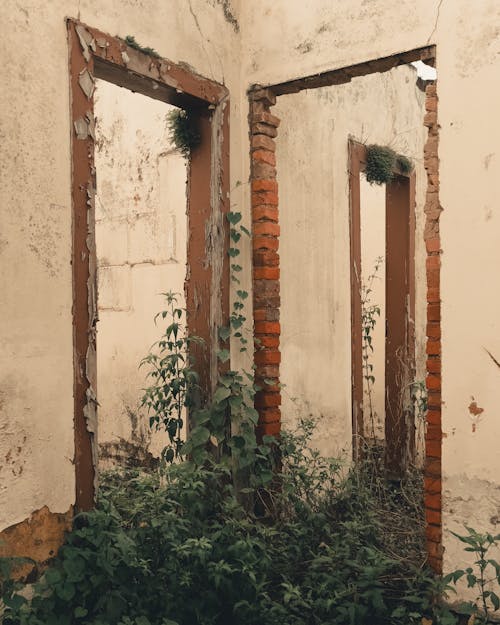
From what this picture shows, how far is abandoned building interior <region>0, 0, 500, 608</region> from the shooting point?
312 centimetres

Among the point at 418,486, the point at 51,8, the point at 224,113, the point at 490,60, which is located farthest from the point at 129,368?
the point at 490,60

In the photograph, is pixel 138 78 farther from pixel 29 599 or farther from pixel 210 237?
pixel 29 599

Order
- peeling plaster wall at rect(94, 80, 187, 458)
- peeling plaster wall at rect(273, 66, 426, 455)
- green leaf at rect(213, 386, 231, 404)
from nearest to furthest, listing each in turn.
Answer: green leaf at rect(213, 386, 231, 404)
peeling plaster wall at rect(273, 66, 426, 455)
peeling plaster wall at rect(94, 80, 187, 458)

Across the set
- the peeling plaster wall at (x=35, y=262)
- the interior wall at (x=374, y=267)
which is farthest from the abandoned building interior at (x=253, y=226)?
the interior wall at (x=374, y=267)

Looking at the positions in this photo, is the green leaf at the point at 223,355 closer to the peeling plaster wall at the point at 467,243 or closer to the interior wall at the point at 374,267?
the peeling plaster wall at the point at 467,243

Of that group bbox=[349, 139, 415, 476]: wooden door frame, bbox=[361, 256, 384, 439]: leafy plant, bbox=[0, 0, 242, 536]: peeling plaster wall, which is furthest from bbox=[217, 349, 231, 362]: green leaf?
bbox=[349, 139, 415, 476]: wooden door frame

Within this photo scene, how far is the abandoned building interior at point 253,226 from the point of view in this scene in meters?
3.12

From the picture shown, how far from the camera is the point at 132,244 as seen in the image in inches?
224

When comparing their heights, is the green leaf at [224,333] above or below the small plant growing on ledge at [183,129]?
below

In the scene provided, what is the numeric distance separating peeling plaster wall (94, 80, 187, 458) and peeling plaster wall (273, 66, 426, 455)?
863mm

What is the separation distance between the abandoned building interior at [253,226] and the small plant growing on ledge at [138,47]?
0.15 feet

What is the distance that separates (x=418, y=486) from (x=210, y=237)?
304 centimetres

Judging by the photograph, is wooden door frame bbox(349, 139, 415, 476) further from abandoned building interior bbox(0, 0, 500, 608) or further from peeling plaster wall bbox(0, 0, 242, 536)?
peeling plaster wall bbox(0, 0, 242, 536)

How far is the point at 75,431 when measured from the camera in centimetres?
328
